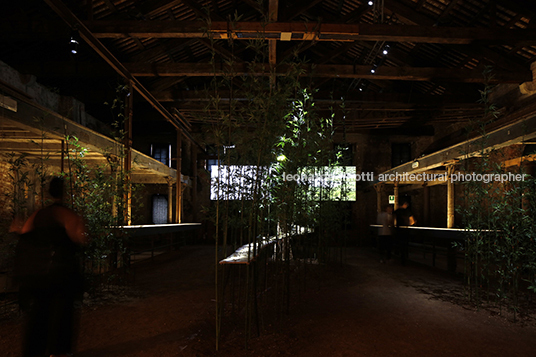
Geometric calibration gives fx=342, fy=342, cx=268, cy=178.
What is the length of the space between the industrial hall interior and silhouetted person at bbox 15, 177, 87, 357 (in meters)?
0.01

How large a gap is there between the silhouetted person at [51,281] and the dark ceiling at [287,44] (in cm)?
152

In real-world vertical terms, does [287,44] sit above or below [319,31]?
above

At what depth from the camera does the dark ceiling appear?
5.86 m

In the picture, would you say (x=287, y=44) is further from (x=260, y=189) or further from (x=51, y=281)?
(x=51, y=281)

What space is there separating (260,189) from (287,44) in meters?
7.66

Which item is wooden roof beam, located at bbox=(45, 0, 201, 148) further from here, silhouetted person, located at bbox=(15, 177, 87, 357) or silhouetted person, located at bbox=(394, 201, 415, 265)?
silhouetted person, located at bbox=(394, 201, 415, 265)

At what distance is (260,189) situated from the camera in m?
3.45

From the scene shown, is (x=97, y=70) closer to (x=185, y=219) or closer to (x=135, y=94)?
(x=135, y=94)

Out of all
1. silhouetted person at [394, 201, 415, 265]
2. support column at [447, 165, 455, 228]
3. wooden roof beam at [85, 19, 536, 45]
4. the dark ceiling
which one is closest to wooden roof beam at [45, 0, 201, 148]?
the dark ceiling

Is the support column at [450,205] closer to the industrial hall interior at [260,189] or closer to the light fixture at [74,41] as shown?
the industrial hall interior at [260,189]

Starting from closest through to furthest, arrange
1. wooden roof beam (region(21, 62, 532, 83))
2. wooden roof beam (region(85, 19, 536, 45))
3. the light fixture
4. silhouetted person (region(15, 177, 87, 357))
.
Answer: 1. silhouetted person (region(15, 177, 87, 357))
2. the light fixture
3. wooden roof beam (region(85, 19, 536, 45))
4. wooden roof beam (region(21, 62, 532, 83))

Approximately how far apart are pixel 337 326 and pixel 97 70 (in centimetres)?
725

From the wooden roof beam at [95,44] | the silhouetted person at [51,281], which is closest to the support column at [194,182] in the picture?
the wooden roof beam at [95,44]

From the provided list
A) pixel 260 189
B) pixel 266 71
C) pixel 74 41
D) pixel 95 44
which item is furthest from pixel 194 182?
pixel 260 189
